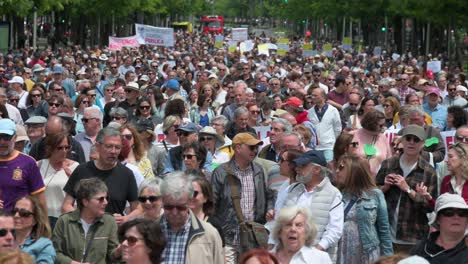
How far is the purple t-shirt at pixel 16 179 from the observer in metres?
9.77

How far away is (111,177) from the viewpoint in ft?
32.7

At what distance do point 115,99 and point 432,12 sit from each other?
31.1m

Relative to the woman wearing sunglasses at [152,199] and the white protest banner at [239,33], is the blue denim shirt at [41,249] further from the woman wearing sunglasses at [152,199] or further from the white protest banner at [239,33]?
the white protest banner at [239,33]

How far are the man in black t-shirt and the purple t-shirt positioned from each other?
0.31 metres

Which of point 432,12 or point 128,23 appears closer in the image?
point 432,12

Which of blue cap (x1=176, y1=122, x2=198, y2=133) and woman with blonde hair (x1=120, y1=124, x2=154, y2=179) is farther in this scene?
blue cap (x1=176, y1=122, x2=198, y2=133)

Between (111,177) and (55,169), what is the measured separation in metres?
0.95

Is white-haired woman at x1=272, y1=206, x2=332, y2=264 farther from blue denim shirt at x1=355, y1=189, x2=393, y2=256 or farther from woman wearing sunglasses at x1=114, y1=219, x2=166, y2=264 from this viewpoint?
blue denim shirt at x1=355, y1=189, x2=393, y2=256

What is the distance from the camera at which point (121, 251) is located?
7.69 m

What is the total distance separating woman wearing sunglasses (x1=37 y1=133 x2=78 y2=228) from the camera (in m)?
10.4

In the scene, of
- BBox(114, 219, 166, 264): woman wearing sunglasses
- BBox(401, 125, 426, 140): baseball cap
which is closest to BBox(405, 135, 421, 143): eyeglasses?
BBox(401, 125, 426, 140): baseball cap

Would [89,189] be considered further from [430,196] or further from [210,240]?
[430,196]

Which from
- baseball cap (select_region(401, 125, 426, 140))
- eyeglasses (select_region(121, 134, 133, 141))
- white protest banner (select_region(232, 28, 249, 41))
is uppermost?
baseball cap (select_region(401, 125, 426, 140))

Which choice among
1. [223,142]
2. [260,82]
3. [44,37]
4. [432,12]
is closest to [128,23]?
[44,37]
